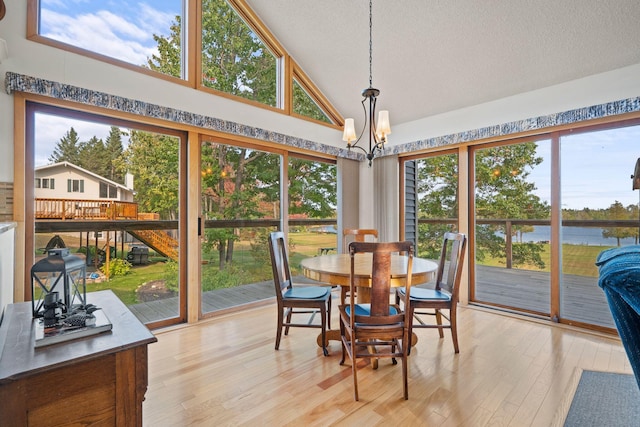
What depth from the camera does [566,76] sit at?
3.07 m

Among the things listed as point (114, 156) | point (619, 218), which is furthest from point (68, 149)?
point (619, 218)

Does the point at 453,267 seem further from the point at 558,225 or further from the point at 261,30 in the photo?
the point at 261,30

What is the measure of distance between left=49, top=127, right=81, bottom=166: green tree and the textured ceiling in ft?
7.95

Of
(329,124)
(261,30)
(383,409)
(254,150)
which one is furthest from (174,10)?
(383,409)

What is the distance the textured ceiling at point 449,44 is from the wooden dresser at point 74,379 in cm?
351

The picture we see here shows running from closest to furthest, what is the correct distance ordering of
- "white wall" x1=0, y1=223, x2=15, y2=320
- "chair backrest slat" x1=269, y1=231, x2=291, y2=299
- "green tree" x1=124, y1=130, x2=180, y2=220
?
"white wall" x1=0, y1=223, x2=15, y2=320 → "chair backrest slat" x1=269, y1=231, x2=291, y2=299 → "green tree" x1=124, y1=130, x2=180, y2=220

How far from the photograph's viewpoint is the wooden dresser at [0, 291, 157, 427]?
0.88 meters

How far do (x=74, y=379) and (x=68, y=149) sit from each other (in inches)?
92.0

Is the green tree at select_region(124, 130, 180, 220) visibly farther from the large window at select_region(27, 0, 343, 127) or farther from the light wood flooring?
the light wood flooring

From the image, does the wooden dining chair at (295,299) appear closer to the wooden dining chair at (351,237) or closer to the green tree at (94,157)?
the wooden dining chair at (351,237)

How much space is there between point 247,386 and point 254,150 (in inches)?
102

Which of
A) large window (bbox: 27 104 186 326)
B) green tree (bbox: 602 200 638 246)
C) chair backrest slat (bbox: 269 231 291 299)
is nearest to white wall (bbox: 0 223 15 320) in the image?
large window (bbox: 27 104 186 326)

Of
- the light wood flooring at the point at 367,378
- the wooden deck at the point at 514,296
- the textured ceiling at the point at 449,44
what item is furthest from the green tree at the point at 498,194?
the light wood flooring at the point at 367,378

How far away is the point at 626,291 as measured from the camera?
2.89ft
